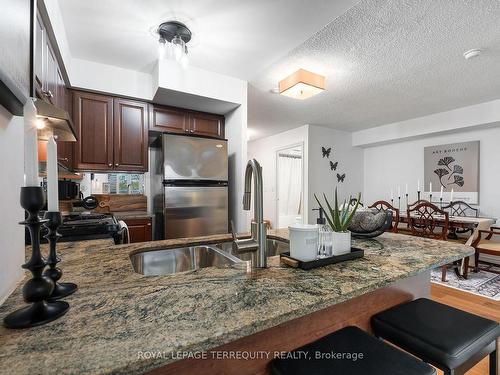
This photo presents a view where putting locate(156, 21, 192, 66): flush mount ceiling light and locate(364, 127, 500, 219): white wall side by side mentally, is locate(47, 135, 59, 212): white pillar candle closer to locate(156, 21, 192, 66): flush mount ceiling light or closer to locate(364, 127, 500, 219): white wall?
locate(156, 21, 192, 66): flush mount ceiling light

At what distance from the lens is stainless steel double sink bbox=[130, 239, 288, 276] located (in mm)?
1240

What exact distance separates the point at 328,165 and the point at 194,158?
3.17 meters

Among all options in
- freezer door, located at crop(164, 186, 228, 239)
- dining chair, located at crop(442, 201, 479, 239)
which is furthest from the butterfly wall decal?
freezer door, located at crop(164, 186, 228, 239)

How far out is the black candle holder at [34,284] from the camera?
0.52 meters

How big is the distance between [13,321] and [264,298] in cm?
56

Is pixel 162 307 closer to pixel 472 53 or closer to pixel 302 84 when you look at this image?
pixel 302 84

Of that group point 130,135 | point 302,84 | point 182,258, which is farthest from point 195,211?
point 302,84

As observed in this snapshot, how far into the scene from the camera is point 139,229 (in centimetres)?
259

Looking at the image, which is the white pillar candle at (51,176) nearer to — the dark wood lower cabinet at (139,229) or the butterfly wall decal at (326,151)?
the dark wood lower cabinet at (139,229)

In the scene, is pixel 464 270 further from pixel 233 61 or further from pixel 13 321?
pixel 13 321

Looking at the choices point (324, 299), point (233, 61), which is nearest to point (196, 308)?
point (324, 299)

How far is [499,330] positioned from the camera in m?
0.96

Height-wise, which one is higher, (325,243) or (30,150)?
(30,150)

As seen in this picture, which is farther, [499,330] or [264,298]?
[499,330]
